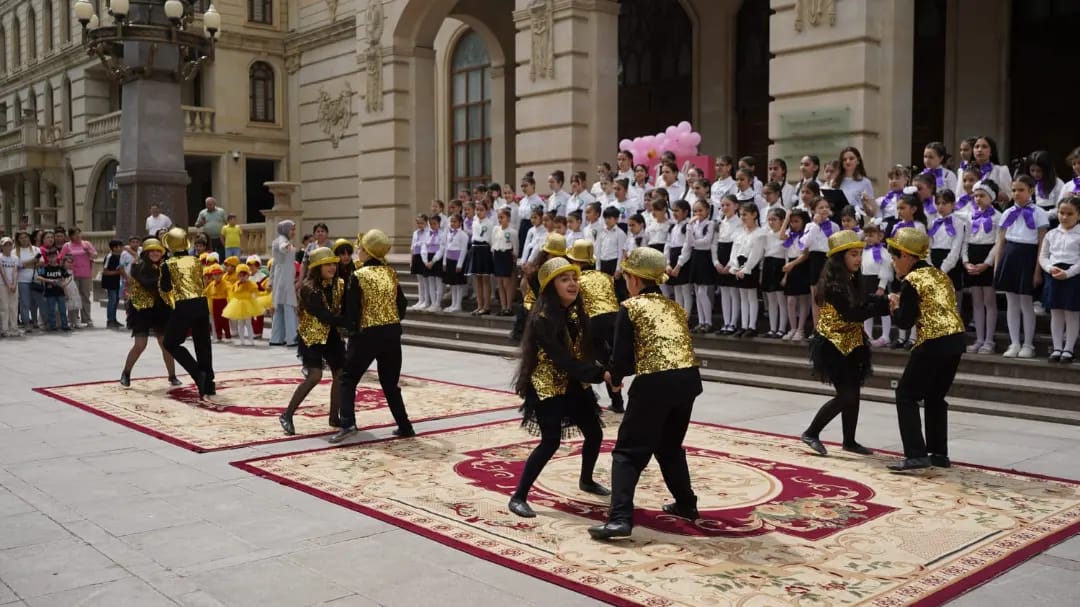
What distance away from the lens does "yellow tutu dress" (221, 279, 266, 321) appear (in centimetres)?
1501

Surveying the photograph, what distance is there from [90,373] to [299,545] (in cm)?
827

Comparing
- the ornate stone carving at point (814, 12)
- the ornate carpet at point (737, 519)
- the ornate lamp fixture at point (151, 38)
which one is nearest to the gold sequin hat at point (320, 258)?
the ornate carpet at point (737, 519)

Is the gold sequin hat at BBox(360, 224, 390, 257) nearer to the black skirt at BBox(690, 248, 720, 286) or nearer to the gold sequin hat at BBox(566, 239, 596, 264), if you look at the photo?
the gold sequin hat at BBox(566, 239, 596, 264)

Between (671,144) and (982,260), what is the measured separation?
615 cm

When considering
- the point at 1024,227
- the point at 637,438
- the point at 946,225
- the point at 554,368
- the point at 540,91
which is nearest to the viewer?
the point at 637,438

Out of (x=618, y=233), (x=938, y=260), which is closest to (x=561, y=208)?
(x=618, y=233)

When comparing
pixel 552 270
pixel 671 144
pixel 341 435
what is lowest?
pixel 341 435

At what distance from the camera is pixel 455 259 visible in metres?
15.6

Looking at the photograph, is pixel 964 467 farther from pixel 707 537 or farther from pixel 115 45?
pixel 115 45

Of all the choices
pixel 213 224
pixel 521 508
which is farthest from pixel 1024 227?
pixel 213 224

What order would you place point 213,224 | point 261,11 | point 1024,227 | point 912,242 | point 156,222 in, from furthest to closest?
point 261,11
point 213,224
point 156,222
point 1024,227
point 912,242

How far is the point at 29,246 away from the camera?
17.4 m

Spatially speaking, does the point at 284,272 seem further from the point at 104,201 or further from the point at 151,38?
the point at 104,201

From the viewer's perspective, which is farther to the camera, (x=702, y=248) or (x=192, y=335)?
(x=702, y=248)
